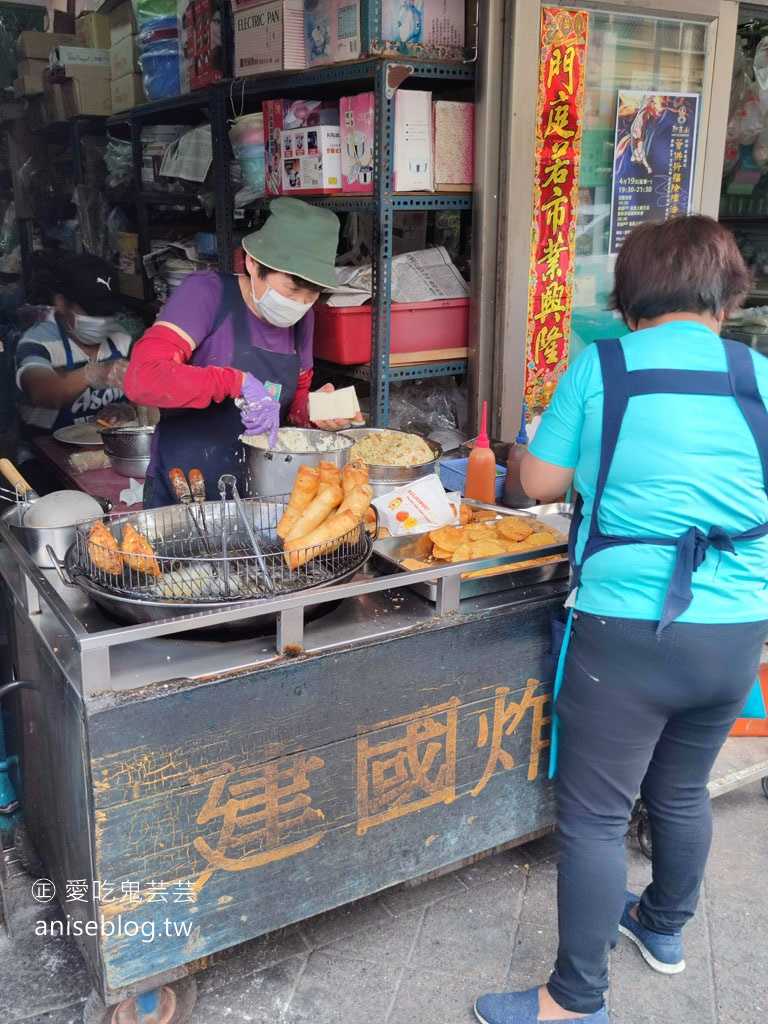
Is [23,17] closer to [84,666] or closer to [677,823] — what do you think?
[84,666]

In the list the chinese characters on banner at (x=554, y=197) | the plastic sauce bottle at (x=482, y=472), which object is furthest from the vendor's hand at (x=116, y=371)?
the plastic sauce bottle at (x=482, y=472)

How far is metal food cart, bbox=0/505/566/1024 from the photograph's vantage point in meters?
1.83

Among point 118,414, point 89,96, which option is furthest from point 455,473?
point 89,96

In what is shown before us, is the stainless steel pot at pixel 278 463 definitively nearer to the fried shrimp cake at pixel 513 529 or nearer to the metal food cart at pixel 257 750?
the metal food cart at pixel 257 750

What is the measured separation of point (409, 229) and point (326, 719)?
8.33ft

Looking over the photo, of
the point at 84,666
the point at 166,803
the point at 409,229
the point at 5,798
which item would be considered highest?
the point at 409,229

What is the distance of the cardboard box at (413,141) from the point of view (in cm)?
334

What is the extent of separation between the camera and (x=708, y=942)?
2467 millimetres

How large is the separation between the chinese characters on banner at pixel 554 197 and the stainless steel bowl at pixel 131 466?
5.59 ft

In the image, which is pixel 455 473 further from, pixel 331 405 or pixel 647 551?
pixel 647 551

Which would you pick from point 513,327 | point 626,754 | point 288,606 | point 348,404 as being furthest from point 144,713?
point 513,327

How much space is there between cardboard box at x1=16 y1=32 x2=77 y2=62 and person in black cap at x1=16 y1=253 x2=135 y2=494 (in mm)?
2318

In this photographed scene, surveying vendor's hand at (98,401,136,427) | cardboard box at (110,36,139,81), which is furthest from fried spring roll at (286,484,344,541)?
cardboard box at (110,36,139,81)

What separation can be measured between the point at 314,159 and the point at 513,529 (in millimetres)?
2018
